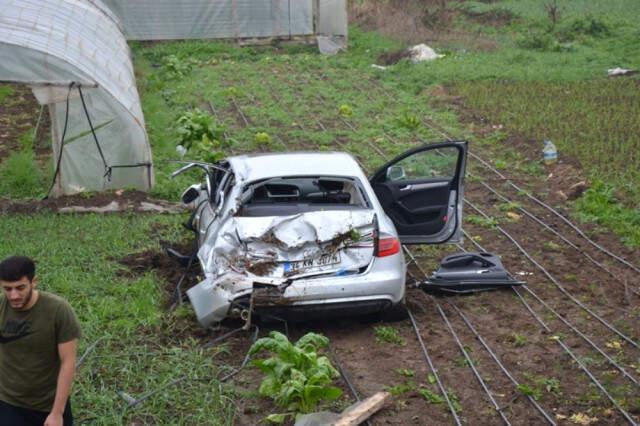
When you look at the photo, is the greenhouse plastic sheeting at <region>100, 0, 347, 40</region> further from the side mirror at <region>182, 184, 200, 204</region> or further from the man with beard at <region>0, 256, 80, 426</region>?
the man with beard at <region>0, 256, 80, 426</region>

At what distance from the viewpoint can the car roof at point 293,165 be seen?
31.0 feet

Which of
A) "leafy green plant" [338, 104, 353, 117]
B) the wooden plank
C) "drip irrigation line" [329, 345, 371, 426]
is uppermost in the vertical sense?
"leafy green plant" [338, 104, 353, 117]

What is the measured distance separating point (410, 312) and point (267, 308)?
1692mm

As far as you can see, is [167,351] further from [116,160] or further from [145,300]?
[116,160]

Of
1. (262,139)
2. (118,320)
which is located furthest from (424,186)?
(262,139)

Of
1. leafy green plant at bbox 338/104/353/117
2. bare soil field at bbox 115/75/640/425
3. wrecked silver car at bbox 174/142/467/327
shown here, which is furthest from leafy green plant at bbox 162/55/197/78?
wrecked silver car at bbox 174/142/467/327

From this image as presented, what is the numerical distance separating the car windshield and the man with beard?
144 inches

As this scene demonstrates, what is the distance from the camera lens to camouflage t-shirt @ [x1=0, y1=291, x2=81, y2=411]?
5.56m

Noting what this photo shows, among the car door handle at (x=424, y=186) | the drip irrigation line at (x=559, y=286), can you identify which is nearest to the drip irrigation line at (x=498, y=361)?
the drip irrigation line at (x=559, y=286)

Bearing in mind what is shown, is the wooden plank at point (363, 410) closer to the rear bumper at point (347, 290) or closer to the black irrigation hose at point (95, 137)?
the rear bumper at point (347, 290)

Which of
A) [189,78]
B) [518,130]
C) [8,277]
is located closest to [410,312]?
[8,277]

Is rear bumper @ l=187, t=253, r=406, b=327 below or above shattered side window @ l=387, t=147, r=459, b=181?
below

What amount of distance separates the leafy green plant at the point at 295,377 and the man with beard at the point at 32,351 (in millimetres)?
1978

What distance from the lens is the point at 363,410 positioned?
7.05m
